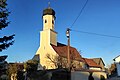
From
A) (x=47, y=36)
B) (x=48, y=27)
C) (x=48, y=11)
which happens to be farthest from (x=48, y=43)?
(x=48, y=11)

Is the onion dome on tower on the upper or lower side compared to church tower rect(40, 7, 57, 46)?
upper

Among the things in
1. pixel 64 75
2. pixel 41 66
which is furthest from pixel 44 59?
pixel 64 75

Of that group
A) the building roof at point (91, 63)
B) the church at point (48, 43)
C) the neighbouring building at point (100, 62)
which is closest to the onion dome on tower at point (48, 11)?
the church at point (48, 43)

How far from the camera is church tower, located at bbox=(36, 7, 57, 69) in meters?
63.4

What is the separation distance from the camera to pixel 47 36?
215 ft

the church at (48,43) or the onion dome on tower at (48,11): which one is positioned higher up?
the onion dome on tower at (48,11)

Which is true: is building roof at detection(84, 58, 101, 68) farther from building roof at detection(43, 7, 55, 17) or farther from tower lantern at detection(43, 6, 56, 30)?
building roof at detection(43, 7, 55, 17)

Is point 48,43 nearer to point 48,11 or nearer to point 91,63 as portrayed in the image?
point 48,11

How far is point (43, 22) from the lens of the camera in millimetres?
68812

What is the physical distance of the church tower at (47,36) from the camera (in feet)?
208

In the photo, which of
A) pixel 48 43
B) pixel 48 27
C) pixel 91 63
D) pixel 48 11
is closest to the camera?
pixel 48 43

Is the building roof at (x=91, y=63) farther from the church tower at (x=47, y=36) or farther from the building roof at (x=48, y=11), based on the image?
the building roof at (x=48, y=11)

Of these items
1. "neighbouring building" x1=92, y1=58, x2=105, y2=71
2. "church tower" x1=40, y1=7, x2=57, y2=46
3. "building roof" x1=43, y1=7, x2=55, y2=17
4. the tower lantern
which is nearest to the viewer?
"church tower" x1=40, y1=7, x2=57, y2=46

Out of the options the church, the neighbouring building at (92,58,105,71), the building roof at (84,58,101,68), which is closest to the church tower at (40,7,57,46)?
the church
